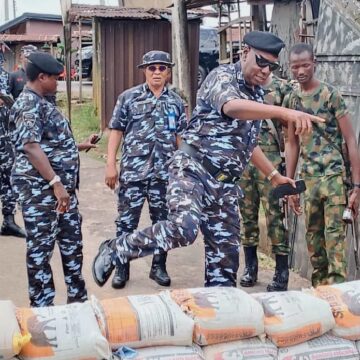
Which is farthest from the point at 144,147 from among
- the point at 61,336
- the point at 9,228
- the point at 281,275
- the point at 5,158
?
the point at 61,336

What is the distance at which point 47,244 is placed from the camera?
420cm

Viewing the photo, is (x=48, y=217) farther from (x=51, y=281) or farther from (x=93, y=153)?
(x=93, y=153)

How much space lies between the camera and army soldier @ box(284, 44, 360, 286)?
455 cm

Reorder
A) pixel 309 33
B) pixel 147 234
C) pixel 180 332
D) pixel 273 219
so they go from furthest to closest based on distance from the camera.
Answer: pixel 309 33
pixel 273 219
pixel 147 234
pixel 180 332

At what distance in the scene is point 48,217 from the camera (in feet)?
13.6

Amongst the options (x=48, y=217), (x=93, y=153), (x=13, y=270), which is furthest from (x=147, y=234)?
(x=93, y=153)

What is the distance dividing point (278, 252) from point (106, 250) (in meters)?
1.66

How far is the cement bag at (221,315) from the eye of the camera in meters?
2.76

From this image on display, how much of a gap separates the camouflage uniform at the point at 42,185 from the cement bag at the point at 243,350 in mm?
1709

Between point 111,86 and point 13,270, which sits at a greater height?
point 111,86

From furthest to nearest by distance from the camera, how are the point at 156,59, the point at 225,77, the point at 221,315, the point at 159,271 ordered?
1. the point at 159,271
2. the point at 156,59
3. the point at 225,77
4. the point at 221,315

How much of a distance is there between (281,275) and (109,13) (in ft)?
27.1

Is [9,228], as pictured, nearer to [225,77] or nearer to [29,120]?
[29,120]

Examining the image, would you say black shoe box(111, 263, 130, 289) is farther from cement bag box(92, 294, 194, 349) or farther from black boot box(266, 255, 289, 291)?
cement bag box(92, 294, 194, 349)
